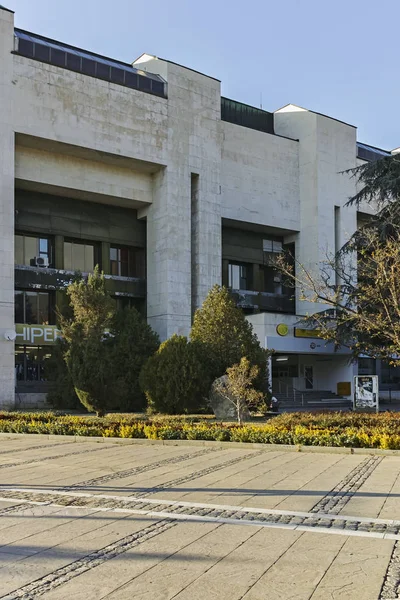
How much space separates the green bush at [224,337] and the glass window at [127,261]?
1766cm

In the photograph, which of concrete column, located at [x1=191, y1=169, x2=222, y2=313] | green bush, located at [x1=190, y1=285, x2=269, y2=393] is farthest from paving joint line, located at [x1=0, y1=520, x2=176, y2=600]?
concrete column, located at [x1=191, y1=169, x2=222, y2=313]

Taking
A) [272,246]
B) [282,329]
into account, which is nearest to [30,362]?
[282,329]

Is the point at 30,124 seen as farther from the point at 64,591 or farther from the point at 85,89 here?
the point at 64,591

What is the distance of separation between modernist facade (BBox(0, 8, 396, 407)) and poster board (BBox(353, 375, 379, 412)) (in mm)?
11918

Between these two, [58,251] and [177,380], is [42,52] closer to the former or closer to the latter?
[58,251]

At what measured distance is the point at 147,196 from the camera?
42312 mm

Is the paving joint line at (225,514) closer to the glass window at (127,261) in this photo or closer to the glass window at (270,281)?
the glass window at (127,261)

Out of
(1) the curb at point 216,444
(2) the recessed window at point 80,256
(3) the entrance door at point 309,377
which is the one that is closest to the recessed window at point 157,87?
(2) the recessed window at point 80,256

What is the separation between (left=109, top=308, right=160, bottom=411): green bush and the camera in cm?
3025

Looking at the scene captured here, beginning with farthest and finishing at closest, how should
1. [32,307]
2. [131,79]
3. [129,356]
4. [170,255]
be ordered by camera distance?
[32,307]
[170,255]
[131,79]
[129,356]

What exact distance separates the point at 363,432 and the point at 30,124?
2792cm

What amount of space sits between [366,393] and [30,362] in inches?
883

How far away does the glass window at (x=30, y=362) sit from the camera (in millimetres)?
39406

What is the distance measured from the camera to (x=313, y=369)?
161 ft
